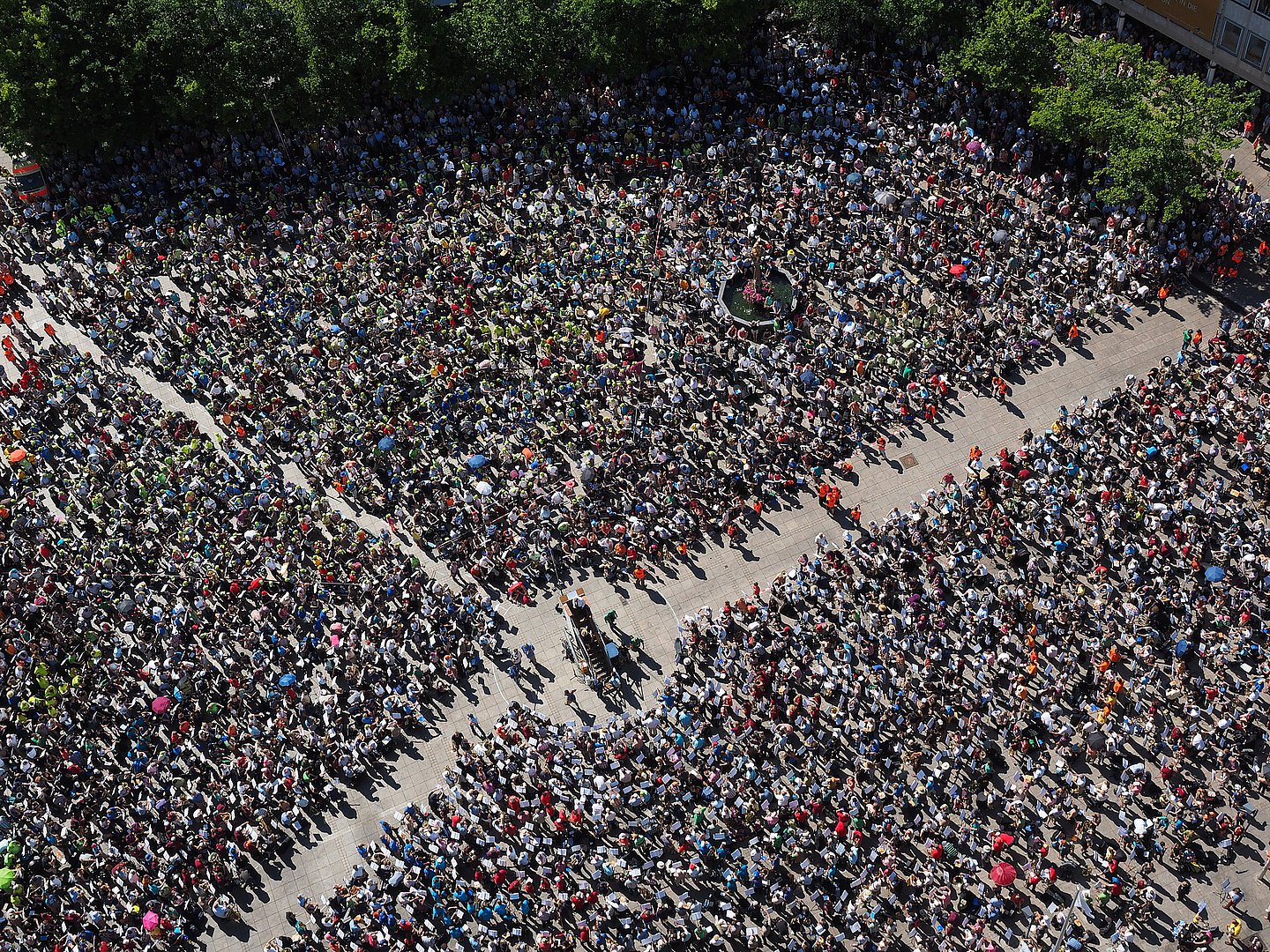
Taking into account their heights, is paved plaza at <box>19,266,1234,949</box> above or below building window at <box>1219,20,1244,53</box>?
below

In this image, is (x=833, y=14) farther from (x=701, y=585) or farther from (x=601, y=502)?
(x=701, y=585)

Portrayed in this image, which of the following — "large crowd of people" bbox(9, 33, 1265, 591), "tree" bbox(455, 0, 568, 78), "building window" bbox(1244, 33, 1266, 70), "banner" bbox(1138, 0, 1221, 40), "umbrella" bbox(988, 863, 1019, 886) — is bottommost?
"umbrella" bbox(988, 863, 1019, 886)

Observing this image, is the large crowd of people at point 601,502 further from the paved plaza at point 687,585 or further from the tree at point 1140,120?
the tree at point 1140,120

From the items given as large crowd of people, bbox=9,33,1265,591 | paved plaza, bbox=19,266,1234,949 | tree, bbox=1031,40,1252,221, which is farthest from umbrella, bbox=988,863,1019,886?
tree, bbox=1031,40,1252,221

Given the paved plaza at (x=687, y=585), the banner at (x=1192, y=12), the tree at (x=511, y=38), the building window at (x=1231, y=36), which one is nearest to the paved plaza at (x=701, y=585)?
the paved plaza at (x=687, y=585)

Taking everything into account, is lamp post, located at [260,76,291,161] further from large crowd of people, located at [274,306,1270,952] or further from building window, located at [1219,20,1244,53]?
building window, located at [1219,20,1244,53]

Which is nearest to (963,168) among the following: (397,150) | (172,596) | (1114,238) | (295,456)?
(1114,238)

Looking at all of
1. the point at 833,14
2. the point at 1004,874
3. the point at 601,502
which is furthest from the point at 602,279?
the point at 1004,874
